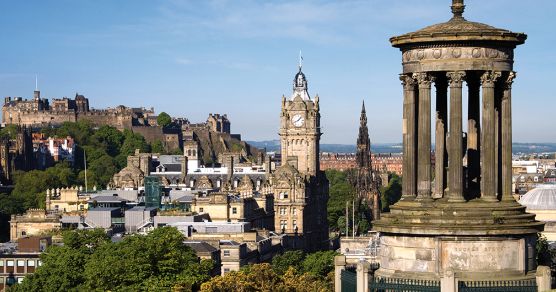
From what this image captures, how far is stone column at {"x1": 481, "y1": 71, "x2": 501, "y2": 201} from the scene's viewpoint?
1312 inches

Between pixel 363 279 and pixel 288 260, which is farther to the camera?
pixel 288 260

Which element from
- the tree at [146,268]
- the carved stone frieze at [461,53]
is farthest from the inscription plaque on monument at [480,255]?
the tree at [146,268]

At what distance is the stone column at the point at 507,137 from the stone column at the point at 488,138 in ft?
0.99

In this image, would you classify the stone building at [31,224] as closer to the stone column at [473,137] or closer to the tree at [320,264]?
the tree at [320,264]

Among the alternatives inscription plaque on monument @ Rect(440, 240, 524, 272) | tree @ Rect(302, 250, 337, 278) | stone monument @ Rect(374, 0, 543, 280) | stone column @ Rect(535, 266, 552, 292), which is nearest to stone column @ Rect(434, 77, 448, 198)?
stone monument @ Rect(374, 0, 543, 280)

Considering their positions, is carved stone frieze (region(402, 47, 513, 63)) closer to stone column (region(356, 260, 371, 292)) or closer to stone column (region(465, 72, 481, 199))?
stone column (region(465, 72, 481, 199))

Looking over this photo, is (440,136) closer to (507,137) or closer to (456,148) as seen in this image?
(456,148)

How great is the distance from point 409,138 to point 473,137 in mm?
1952

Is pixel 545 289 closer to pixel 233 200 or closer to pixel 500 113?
pixel 500 113

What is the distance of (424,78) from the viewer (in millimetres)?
33469

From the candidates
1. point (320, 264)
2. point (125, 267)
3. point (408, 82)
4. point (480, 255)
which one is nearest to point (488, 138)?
point (408, 82)

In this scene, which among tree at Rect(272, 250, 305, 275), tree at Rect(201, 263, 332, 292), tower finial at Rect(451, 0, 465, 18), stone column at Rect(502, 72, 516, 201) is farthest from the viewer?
tree at Rect(272, 250, 305, 275)

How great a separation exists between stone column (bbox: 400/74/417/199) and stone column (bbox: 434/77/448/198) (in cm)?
50

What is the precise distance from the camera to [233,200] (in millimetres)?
167875
